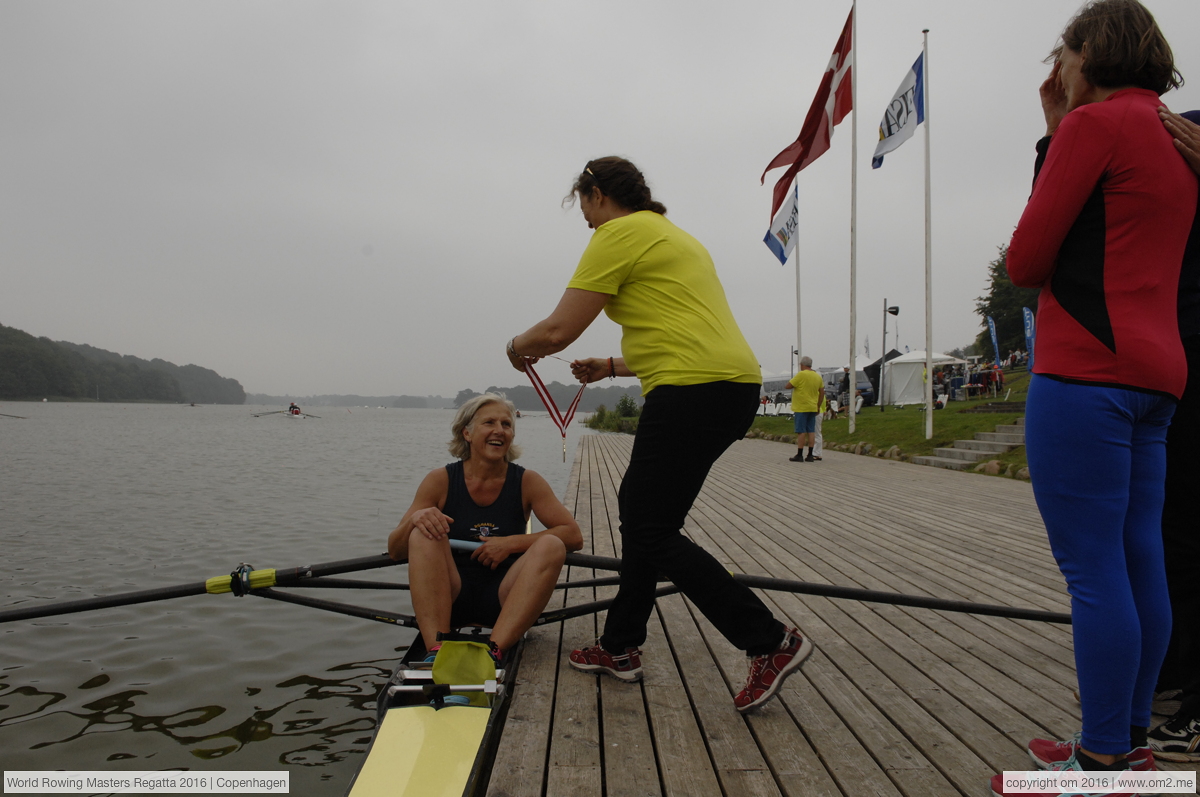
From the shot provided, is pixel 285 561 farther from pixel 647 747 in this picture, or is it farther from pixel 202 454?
pixel 202 454

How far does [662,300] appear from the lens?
2307mm

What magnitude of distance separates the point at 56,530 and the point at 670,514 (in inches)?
384

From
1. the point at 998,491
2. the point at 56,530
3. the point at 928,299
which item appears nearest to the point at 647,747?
the point at 998,491

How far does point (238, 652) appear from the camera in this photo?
13.8 feet

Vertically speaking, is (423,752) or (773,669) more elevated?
(773,669)

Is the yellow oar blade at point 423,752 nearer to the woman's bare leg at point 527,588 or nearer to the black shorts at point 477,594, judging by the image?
the woman's bare leg at point 527,588

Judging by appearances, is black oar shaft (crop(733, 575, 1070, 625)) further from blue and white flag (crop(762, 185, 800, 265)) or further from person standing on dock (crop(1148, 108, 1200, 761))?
blue and white flag (crop(762, 185, 800, 265))

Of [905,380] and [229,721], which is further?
[905,380]

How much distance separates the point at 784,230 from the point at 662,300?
58.8 feet

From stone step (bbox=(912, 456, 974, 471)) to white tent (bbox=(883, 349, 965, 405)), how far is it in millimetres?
18937

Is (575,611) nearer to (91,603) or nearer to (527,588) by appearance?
(527,588)

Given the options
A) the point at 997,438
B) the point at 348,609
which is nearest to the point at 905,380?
the point at 997,438

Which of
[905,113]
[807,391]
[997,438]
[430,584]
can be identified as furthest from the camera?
[905,113]

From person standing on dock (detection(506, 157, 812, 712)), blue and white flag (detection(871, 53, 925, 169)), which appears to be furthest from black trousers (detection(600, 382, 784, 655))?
blue and white flag (detection(871, 53, 925, 169))
